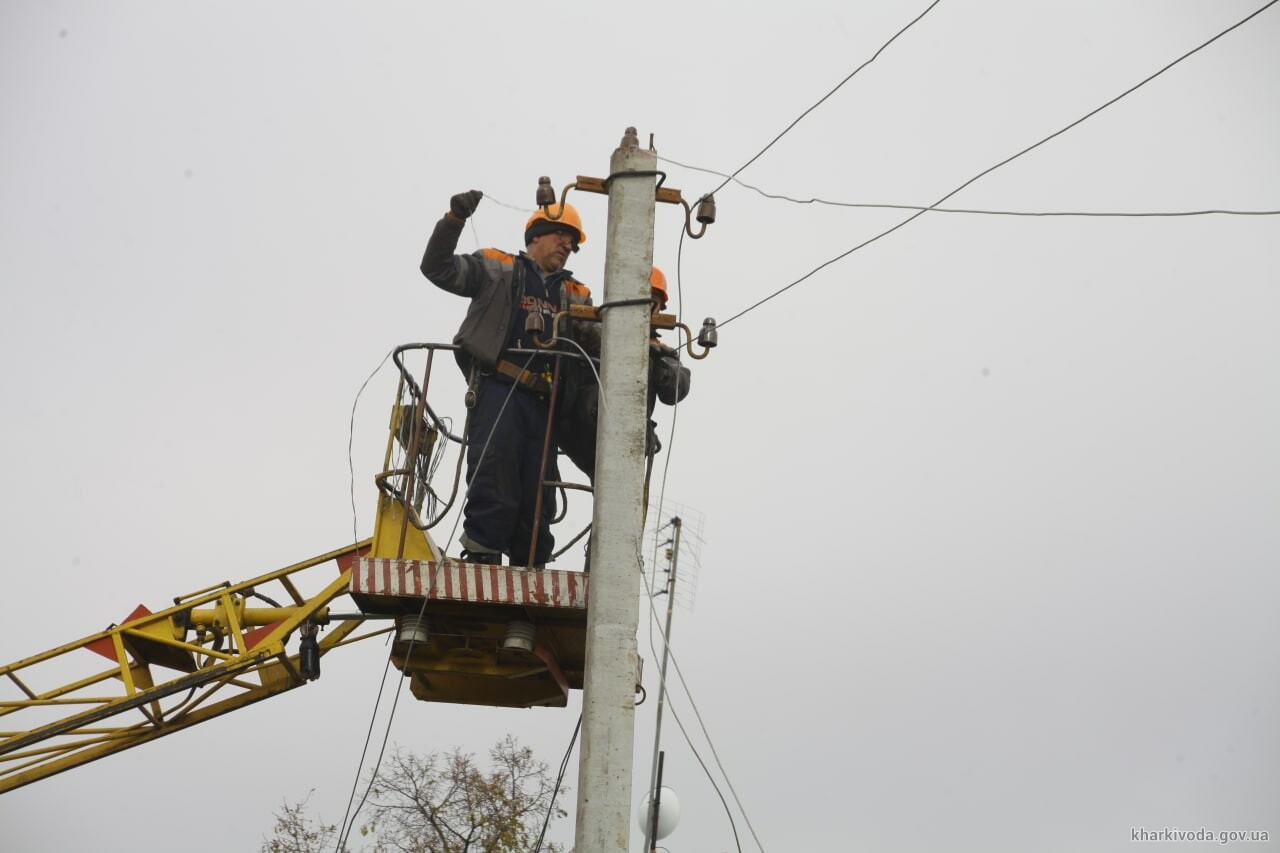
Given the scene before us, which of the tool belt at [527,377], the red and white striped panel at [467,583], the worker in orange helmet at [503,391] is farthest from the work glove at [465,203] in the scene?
the red and white striped panel at [467,583]

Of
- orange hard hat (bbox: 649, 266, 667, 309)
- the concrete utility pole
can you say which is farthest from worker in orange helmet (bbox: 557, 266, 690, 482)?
the concrete utility pole

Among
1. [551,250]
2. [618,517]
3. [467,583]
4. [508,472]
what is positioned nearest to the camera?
[618,517]

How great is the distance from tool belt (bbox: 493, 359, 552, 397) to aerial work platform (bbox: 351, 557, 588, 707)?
124 centimetres

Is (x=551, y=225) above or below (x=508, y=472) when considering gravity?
above

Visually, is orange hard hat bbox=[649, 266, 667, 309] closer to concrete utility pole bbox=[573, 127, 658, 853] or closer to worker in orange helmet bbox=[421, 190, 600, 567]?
worker in orange helmet bbox=[421, 190, 600, 567]

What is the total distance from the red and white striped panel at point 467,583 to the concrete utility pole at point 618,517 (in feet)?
2.95

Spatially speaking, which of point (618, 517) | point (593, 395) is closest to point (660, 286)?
point (593, 395)

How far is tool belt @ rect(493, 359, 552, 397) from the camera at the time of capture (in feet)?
31.5

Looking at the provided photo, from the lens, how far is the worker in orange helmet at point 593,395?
928cm

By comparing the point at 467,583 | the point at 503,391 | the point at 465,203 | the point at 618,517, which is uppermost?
the point at 465,203

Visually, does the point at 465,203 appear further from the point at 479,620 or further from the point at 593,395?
the point at 479,620

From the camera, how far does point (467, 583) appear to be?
892 cm

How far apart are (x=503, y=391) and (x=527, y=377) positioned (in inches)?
6.8

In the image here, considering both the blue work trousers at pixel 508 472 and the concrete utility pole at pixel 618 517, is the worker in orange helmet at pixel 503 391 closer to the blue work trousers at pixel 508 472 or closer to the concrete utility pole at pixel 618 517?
the blue work trousers at pixel 508 472
